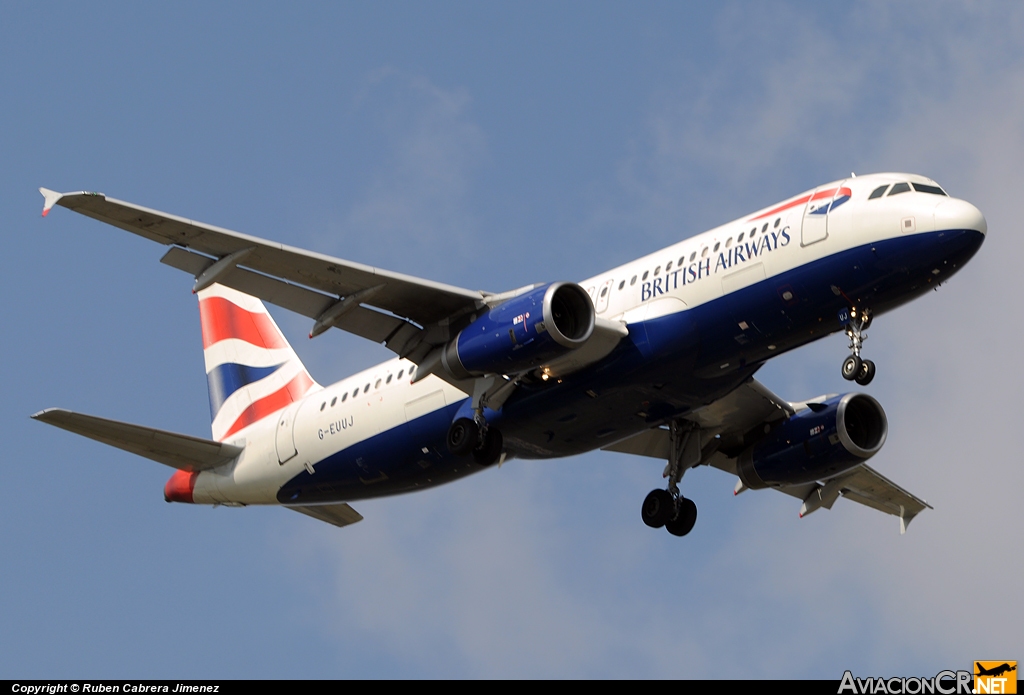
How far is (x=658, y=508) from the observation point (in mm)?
37719

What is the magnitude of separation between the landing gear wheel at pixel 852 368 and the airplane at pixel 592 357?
0.08ft

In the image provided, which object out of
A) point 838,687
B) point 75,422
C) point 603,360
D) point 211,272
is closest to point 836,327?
point 603,360

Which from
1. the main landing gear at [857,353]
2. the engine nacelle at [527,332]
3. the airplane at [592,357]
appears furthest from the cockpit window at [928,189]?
the engine nacelle at [527,332]

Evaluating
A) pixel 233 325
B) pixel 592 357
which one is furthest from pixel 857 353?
pixel 233 325

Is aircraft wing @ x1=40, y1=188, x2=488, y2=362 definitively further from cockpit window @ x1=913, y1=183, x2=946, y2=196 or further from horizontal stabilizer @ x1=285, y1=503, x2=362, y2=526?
cockpit window @ x1=913, y1=183, x2=946, y2=196

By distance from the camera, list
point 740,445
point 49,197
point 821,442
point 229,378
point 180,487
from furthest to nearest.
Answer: point 229,378
point 180,487
point 740,445
point 821,442
point 49,197

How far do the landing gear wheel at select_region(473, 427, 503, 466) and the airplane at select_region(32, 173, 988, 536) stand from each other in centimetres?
5

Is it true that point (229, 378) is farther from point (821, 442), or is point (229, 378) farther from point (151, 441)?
point (821, 442)

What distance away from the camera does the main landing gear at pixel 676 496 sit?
124 ft

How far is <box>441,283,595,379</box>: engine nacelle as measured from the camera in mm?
31094

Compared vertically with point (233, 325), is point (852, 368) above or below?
below

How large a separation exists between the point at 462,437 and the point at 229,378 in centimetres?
1216

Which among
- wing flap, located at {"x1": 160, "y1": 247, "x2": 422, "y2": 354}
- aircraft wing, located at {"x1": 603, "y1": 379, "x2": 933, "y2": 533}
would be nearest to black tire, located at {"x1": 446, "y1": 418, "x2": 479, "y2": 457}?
→ wing flap, located at {"x1": 160, "y1": 247, "x2": 422, "y2": 354}

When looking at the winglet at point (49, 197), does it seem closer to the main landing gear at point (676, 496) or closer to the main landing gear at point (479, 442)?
the main landing gear at point (479, 442)
